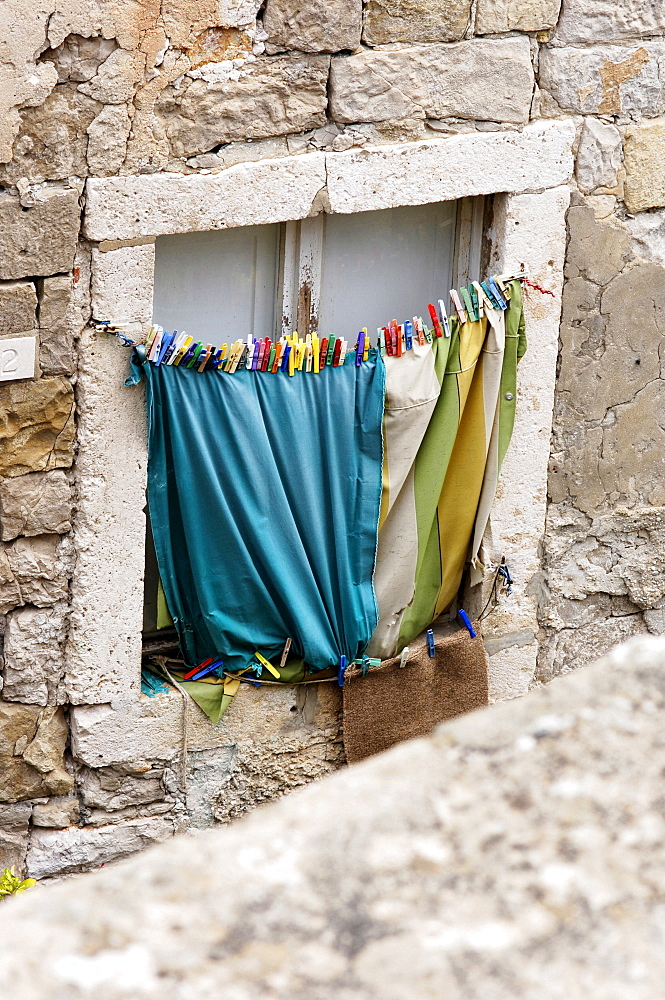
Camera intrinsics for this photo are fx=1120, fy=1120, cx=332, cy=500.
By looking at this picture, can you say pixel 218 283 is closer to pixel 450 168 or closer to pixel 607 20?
pixel 450 168

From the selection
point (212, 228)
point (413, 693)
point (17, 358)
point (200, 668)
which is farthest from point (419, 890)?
point (413, 693)

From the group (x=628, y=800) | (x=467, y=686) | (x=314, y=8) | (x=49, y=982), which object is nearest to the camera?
(x=49, y=982)

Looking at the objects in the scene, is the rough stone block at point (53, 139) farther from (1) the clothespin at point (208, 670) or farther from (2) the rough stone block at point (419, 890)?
(2) the rough stone block at point (419, 890)

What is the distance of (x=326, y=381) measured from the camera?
151 inches

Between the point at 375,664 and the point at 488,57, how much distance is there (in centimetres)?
217

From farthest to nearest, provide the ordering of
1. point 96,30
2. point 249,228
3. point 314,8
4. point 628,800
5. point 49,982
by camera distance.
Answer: point 249,228 → point 314,8 → point 96,30 → point 628,800 → point 49,982

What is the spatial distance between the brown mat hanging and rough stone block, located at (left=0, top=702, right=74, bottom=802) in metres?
1.05

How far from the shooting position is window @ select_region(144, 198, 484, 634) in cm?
378

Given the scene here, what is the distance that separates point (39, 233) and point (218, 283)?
675mm

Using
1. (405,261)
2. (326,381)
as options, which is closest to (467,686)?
(326,381)

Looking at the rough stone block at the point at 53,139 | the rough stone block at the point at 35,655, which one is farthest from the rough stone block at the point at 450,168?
the rough stone block at the point at 35,655

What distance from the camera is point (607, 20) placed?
3.94 meters

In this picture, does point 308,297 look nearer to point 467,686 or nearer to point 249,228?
point 249,228

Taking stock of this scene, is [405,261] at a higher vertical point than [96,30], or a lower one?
lower
